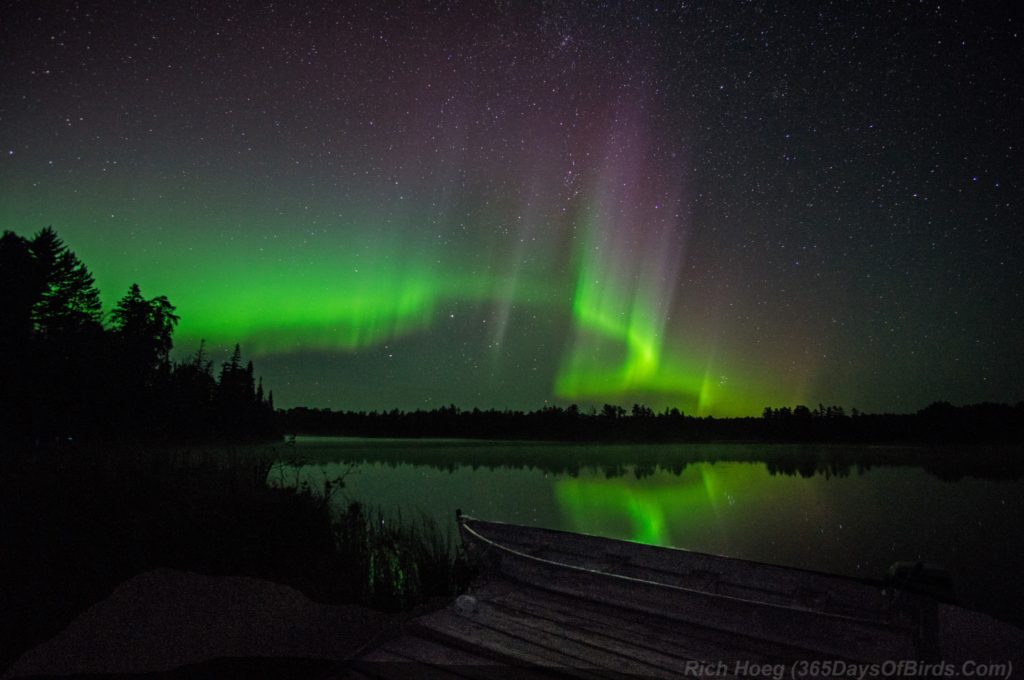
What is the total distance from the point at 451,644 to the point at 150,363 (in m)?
52.4

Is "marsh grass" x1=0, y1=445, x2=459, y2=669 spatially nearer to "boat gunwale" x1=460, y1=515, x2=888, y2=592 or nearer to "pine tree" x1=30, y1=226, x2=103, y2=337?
"boat gunwale" x1=460, y1=515, x2=888, y2=592

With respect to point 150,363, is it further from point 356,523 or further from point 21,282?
point 356,523

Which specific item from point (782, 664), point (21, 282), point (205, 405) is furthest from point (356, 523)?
point (205, 405)

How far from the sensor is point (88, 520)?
9.44 metres

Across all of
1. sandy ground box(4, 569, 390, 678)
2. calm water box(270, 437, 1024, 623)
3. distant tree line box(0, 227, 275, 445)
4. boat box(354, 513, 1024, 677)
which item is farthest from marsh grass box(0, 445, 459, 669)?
distant tree line box(0, 227, 275, 445)

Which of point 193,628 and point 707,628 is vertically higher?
point 707,628

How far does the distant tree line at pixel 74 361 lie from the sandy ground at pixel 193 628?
2183cm

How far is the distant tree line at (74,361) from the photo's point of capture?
3450cm

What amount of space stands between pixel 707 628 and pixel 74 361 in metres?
44.5

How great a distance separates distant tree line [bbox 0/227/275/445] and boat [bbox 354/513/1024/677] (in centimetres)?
2571

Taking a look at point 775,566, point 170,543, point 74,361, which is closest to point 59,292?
point 74,361

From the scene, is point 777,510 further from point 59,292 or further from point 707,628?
point 59,292

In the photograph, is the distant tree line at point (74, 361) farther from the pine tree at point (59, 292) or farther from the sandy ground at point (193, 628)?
the sandy ground at point (193, 628)

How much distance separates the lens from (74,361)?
3731 cm
